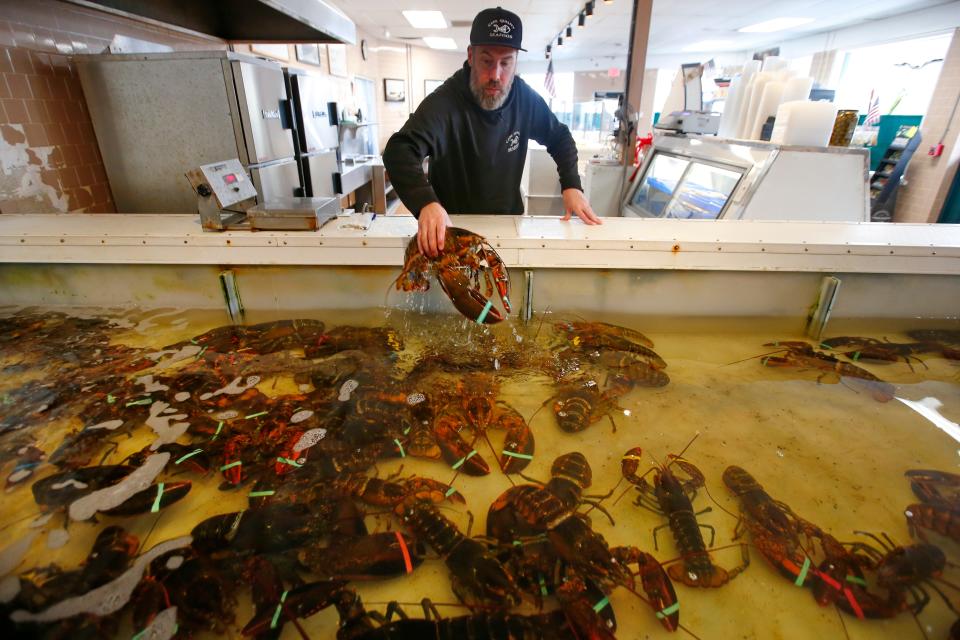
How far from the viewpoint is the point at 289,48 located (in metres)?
6.57

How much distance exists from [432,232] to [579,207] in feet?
2.97

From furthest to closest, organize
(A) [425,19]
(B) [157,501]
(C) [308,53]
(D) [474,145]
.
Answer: (A) [425,19], (C) [308,53], (D) [474,145], (B) [157,501]

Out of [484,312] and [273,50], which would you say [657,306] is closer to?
[484,312]

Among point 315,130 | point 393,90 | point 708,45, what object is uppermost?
point 708,45

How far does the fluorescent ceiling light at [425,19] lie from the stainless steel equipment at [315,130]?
4.30 metres

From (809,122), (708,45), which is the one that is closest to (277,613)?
(809,122)

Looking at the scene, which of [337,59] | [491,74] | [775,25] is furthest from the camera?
[775,25]

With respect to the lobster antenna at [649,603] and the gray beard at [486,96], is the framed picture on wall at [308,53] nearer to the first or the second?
the gray beard at [486,96]

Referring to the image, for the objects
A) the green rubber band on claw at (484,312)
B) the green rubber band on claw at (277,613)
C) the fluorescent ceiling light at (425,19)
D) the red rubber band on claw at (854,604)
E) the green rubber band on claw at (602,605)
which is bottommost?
the red rubber band on claw at (854,604)

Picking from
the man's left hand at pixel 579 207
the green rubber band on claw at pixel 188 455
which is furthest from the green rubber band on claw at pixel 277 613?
the man's left hand at pixel 579 207

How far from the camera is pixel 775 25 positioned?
31.1 ft

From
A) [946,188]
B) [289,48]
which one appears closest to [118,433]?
[289,48]

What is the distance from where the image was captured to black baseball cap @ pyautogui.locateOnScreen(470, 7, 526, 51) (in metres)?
2.09

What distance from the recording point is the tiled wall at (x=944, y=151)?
20.9 feet
